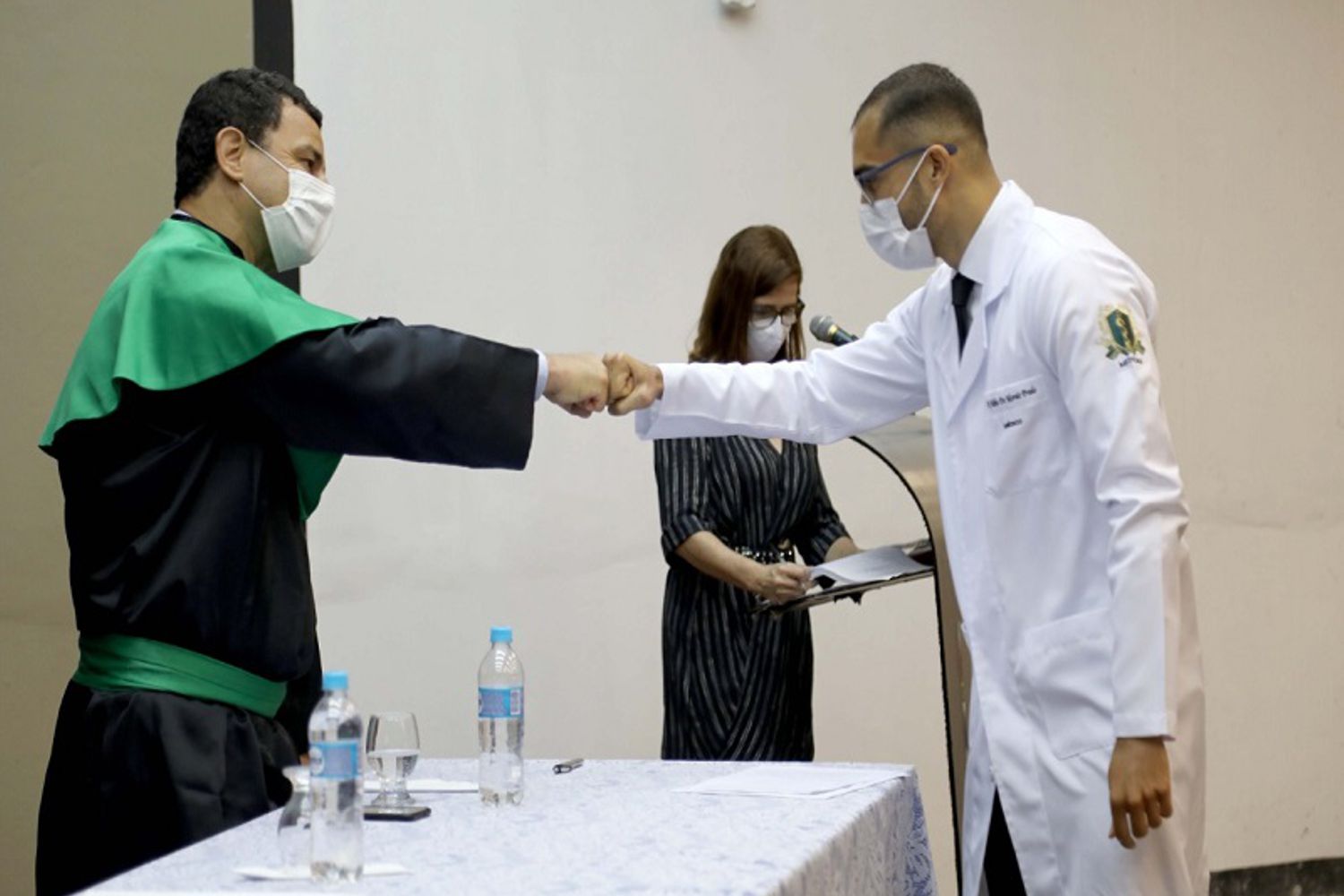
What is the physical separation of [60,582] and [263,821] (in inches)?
67.7

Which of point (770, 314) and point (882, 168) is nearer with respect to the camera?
point (882, 168)

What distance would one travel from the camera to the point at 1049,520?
222 centimetres

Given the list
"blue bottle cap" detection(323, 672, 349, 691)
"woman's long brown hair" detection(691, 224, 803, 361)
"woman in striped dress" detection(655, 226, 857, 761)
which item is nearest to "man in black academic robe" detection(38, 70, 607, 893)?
"blue bottle cap" detection(323, 672, 349, 691)

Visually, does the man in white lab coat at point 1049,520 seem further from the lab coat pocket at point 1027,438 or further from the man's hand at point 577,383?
the man's hand at point 577,383

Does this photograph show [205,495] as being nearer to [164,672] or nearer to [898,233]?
[164,672]

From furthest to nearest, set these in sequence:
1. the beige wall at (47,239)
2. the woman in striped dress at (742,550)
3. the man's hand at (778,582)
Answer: the beige wall at (47,239) → the woman in striped dress at (742,550) → the man's hand at (778,582)

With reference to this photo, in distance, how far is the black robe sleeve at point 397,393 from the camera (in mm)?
2309

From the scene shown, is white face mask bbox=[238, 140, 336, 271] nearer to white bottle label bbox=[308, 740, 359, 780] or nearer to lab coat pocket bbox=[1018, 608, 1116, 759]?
white bottle label bbox=[308, 740, 359, 780]

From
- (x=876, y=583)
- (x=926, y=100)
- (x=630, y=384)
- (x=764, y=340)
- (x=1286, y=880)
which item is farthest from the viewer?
(x=1286, y=880)

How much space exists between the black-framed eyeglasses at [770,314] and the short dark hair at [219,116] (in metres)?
1.21

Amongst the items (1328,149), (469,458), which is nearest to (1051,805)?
(469,458)

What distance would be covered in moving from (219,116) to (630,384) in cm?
81

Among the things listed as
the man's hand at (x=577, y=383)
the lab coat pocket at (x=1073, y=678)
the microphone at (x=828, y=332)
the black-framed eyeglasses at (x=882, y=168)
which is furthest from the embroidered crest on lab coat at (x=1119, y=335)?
the man's hand at (x=577, y=383)

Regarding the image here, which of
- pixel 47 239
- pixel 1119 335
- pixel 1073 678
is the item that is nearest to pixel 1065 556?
pixel 1073 678
